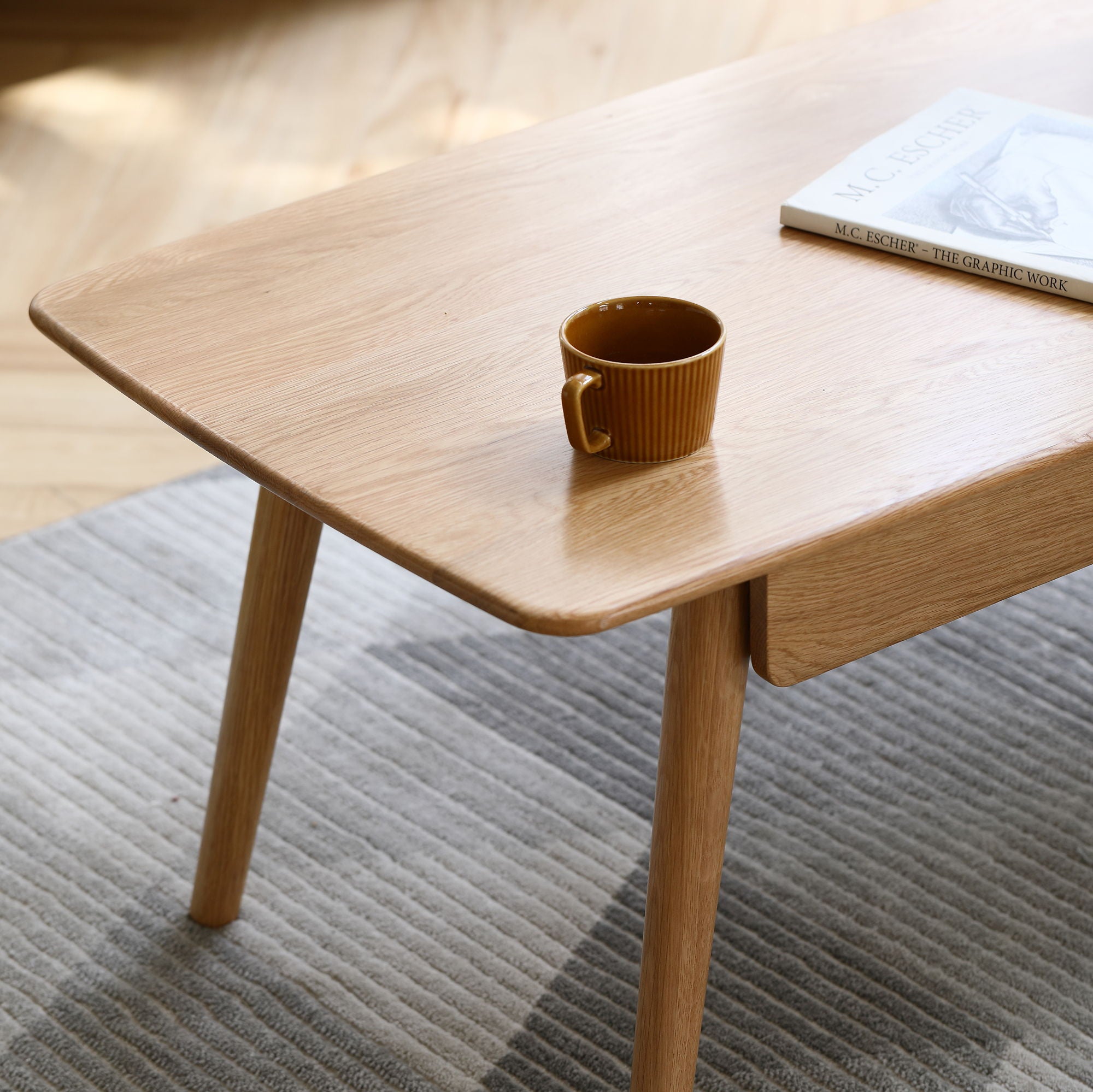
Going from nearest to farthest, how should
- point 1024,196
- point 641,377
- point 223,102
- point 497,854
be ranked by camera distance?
point 641,377, point 1024,196, point 497,854, point 223,102

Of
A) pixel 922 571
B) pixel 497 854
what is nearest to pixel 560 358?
pixel 922 571

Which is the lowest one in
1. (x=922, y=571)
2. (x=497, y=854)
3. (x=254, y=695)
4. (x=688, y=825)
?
(x=497, y=854)

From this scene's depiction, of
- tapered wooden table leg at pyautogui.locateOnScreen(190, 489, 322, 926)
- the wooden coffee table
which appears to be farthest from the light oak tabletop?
tapered wooden table leg at pyautogui.locateOnScreen(190, 489, 322, 926)

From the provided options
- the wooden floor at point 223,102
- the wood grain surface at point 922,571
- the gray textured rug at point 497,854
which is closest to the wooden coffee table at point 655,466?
the wood grain surface at point 922,571

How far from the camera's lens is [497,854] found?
46.2 inches

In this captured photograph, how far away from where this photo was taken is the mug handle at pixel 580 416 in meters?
0.67

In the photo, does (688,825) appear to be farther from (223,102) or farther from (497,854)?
(223,102)

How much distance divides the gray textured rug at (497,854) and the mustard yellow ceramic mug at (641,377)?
52cm

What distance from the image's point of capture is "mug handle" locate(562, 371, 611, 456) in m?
0.67

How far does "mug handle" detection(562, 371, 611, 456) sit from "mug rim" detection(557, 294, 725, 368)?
0.03ft

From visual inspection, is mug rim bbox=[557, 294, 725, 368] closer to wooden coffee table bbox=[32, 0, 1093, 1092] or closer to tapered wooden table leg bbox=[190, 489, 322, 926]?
wooden coffee table bbox=[32, 0, 1093, 1092]

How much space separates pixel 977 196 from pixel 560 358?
1.13 feet

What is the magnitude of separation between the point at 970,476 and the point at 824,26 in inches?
98.6

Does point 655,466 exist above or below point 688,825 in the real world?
above
